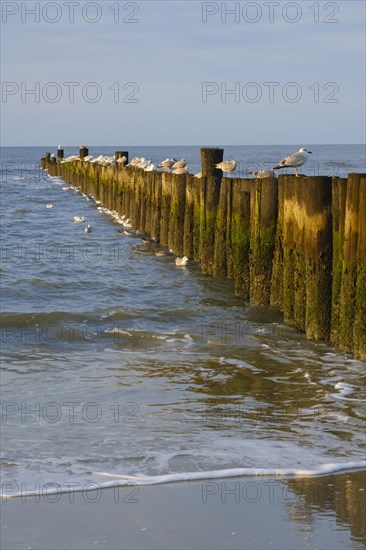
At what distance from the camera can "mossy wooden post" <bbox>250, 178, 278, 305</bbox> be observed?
407 inches

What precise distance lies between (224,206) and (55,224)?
11.8 meters

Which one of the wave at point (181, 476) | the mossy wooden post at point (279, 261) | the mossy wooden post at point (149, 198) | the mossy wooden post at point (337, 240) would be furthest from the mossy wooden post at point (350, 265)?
the mossy wooden post at point (149, 198)

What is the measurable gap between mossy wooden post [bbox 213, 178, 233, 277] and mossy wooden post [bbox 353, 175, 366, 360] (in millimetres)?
4325

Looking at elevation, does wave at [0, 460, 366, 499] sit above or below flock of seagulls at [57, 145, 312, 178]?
below

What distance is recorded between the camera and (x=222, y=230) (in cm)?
1231

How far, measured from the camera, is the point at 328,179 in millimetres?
8688

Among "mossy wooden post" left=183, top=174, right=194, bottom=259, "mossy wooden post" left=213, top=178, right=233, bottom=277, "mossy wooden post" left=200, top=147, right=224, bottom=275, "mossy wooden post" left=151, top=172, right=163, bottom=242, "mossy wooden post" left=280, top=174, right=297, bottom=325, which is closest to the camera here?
"mossy wooden post" left=280, top=174, right=297, bottom=325

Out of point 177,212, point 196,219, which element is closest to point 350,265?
point 196,219

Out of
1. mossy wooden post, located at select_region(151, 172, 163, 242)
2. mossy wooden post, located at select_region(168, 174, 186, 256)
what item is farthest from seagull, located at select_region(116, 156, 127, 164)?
mossy wooden post, located at select_region(168, 174, 186, 256)

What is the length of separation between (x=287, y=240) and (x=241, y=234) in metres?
1.85

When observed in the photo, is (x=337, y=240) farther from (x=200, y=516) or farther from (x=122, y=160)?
(x=122, y=160)

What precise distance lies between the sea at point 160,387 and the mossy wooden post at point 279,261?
203mm

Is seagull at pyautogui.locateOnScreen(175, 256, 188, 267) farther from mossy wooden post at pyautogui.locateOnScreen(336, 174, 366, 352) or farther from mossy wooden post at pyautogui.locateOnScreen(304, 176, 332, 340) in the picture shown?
mossy wooden post at pyautogui.locateOnScreen(336, 174, 366, 352)

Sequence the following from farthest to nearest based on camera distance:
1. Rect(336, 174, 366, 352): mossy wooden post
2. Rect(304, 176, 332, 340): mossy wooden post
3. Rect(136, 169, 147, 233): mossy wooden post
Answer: Rect(136, 169, 147, 233): mossy wooden post, Rect(304, 176, 332, 340): mossy wooden post, Rect(336, 174, 366, 352): mossy wooden post
